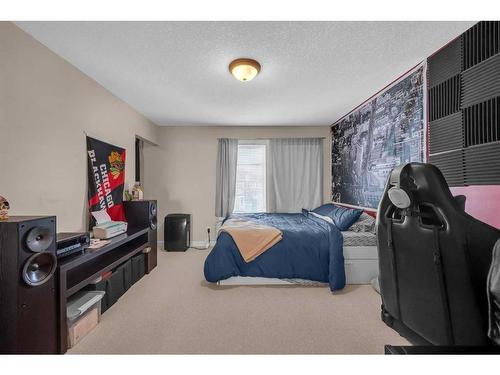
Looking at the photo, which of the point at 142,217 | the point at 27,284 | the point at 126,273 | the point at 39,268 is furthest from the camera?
the point at 142,217

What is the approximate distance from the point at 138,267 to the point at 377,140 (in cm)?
367

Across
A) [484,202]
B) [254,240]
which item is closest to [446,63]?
[484,202]

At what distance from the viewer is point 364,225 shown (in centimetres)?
285

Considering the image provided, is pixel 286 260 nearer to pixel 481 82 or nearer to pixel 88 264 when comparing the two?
pixel 88 264

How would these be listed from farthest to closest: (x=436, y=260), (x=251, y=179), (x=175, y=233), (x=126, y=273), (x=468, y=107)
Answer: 1. (x=251, y=179)
2. (x=175, y=233)
3. (x=126, y=273)
4. (x=468, y=107)
5. (x=436, y=260)

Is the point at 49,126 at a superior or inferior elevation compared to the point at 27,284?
superior

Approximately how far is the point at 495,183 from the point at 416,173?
119 cm

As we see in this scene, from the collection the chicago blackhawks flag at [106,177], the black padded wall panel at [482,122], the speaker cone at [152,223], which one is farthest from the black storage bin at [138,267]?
the black padded wall panel at [482,122]

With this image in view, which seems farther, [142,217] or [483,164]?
[142,217]

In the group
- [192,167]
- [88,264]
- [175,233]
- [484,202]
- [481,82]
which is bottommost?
[175,233]

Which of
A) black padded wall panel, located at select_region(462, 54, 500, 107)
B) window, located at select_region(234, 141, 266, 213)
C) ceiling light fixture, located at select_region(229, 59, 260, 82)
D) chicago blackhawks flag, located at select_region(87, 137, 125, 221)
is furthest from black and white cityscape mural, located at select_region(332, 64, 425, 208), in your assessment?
chicago blackhawks flag, located at select_region(87, 137, 125, 221)

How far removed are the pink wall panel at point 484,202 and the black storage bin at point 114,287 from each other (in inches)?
127
